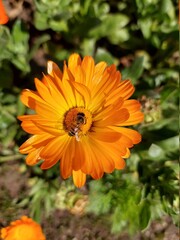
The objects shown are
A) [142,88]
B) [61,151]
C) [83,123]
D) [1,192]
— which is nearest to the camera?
[61,151]

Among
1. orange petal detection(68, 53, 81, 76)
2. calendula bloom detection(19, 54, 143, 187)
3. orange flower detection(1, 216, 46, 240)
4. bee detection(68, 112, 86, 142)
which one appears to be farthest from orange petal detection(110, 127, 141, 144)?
orange flower detection(1, 216, 46, 240)

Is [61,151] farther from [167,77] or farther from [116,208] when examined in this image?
[167,77]

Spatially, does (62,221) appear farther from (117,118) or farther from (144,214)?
(117,118)

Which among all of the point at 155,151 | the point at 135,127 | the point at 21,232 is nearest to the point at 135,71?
the point at 135,127

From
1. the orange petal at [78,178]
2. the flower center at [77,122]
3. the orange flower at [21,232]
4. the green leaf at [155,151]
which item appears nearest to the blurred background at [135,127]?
the green leaf at [155,151]

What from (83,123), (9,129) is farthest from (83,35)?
(83,123)

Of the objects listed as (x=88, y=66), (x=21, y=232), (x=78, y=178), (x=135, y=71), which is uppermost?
(x=88, y=66)
